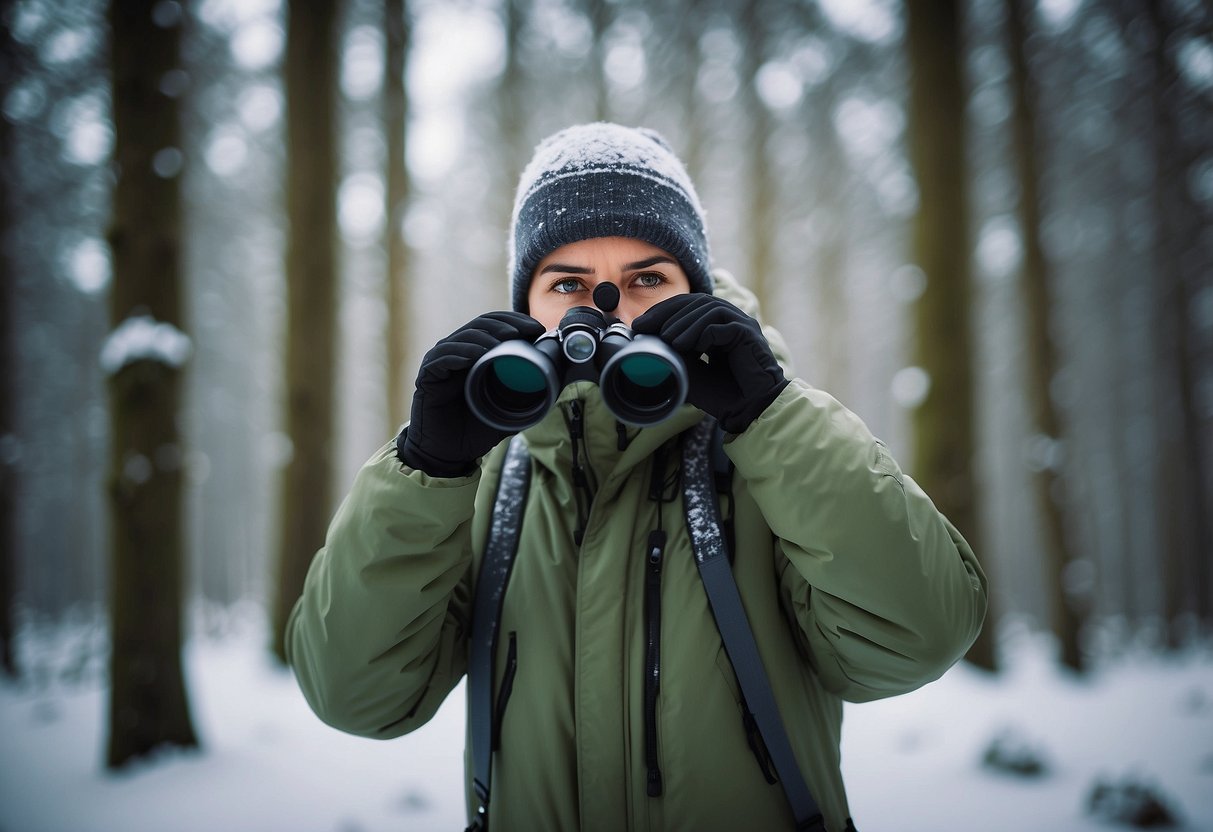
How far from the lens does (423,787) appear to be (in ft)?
12.6

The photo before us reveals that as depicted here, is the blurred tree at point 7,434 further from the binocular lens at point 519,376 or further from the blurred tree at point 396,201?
the binocular lens at point 519,376

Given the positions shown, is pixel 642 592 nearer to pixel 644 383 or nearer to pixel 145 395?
pixel 644 383

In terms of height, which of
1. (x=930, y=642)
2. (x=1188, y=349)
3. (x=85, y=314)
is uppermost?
(x=85, y=314)

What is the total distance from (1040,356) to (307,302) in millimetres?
7631

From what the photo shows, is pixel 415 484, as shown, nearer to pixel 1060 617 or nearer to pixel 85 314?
pixel 1060 617

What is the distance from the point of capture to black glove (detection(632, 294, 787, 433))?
4.11 ft

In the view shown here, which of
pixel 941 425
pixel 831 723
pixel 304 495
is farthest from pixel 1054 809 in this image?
pixel 304 495

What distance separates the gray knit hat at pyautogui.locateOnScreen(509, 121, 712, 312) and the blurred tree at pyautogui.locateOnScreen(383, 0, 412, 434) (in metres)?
5.94

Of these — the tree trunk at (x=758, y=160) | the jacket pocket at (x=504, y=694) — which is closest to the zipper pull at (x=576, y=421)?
the jacket pocket at (x=504, y=694)

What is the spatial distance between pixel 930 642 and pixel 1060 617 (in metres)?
7.10

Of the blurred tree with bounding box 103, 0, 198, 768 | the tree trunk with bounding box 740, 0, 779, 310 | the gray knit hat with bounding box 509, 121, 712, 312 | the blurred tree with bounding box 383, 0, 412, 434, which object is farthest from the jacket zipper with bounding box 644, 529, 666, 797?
the tree trunk with bounding box 740, 0, 779, 310

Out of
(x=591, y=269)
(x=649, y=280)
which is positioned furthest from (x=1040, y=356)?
(x=591, y=269)

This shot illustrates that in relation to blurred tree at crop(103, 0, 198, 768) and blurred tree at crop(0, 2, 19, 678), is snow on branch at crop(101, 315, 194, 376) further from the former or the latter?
blurred tree at crop(0, 2, 19, 678)

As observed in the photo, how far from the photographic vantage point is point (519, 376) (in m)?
1.36
